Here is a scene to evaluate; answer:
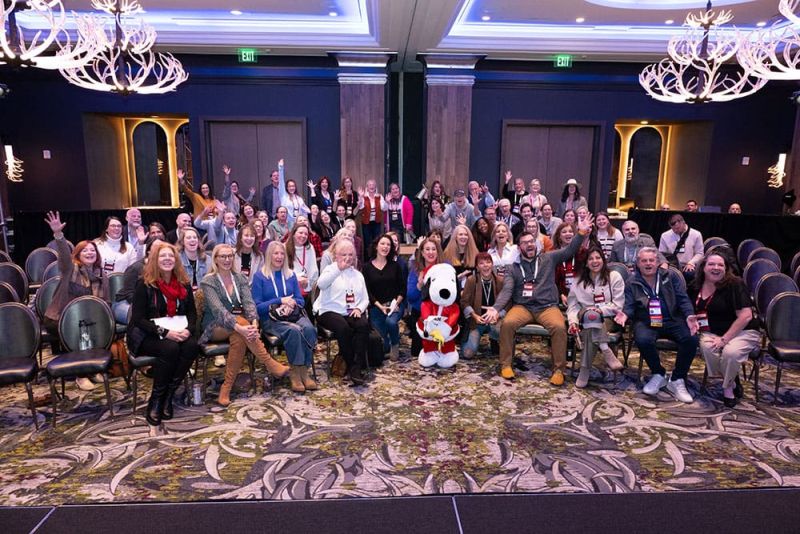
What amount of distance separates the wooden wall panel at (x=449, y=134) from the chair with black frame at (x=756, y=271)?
6010mm

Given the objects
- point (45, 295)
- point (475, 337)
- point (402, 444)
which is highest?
point (45, 295)

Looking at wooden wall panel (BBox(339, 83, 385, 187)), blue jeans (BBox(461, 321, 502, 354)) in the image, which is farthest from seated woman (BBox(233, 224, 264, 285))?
wooden wall panel (BBox(339, 83, 385, 187))

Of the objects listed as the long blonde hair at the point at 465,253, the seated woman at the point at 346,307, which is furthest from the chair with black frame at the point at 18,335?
the long blonde hair at the point at 465,253

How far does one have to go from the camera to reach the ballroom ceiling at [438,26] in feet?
26.8

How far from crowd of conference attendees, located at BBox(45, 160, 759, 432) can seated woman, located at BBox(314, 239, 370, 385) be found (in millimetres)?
12

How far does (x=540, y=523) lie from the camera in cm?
132

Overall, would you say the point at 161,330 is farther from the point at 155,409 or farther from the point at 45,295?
the point at 45,295

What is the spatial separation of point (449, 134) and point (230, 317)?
294 inches

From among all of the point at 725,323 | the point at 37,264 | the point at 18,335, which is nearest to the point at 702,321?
the point at 725,323

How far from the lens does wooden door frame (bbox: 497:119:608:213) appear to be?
10945 millimetres

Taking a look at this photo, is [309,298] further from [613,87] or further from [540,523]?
[613,87]

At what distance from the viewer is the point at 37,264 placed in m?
6.12

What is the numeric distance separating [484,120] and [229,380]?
8275mm

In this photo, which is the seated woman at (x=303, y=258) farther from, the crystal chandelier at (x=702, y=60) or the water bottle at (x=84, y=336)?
the crystal chandelier at (x=702, y=60)
